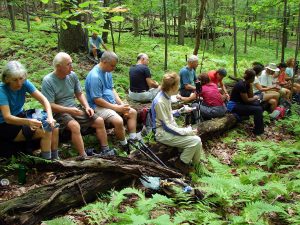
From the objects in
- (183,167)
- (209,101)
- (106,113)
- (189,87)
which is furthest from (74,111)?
(189,87)

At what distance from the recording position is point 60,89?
574 centimetres

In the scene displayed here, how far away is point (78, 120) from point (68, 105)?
0.33 metres

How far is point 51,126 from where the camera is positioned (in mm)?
4891

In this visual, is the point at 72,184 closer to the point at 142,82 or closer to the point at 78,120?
the point at 78,120

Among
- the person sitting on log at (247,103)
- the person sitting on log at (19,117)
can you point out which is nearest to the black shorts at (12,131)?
the person sitting on log at (19,117)

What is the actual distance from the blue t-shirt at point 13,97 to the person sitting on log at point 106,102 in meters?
1.27

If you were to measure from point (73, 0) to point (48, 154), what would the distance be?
2.47 metres

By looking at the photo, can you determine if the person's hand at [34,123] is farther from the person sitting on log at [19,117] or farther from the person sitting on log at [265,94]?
the person sitting on log at [265,94]

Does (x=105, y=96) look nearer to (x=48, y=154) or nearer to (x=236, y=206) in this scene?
(x=48, y=154)

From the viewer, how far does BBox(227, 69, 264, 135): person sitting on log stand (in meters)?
8.57

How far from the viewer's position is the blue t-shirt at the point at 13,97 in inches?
186

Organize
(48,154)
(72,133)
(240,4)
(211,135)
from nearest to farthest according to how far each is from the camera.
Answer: (48,154) < (72,133) < (211,135) < (240,4)

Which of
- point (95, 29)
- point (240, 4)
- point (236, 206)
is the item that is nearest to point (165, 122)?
point (236, 206)

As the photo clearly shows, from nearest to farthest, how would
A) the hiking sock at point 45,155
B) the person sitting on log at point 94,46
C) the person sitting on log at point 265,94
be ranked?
1. the hiking sock at point 45,155
2. the person sitting on log at point 265,94
3. the person sitting on log at point 94,46
